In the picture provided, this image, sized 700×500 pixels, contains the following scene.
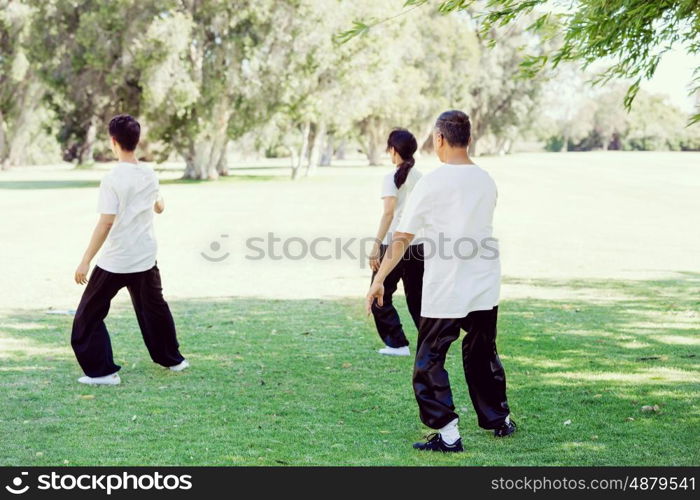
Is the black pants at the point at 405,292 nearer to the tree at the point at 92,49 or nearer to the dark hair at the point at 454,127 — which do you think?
the dark hair at the point at 454,127

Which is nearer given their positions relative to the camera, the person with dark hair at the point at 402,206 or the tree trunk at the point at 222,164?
the person with dark hair at the point at 402,206

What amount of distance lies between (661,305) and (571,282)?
2.67m

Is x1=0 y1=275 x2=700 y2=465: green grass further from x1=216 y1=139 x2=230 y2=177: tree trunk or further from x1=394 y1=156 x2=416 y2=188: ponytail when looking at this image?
x1=216 y1=139 x2=230 y2=177: tree trunk

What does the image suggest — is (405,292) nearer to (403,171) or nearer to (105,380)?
(403,171)

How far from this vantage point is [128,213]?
6980 mm

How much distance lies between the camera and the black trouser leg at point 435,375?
538cm

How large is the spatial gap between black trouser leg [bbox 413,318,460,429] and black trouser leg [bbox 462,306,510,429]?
0.18m

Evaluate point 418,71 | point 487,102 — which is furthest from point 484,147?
point 418,71

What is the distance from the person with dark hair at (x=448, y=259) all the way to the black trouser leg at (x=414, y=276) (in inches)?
81.5

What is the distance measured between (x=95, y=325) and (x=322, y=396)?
2.01 metres

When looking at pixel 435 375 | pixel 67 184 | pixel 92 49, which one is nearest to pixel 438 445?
pixel 435 375

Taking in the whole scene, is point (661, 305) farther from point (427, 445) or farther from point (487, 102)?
point (487, 102)

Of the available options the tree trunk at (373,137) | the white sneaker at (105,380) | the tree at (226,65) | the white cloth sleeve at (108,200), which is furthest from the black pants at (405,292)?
the tree trunk at (373,137)

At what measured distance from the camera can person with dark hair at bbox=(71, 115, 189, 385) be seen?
22.6 ft
